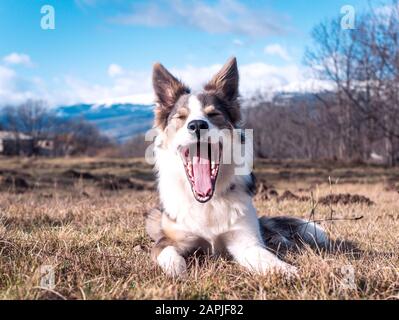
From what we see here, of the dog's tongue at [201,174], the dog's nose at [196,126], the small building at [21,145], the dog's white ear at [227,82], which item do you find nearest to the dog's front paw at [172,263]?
the dog's tongue at [201,174]

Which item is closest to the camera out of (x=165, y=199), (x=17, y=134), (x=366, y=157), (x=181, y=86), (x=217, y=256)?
(x=217, y=256)

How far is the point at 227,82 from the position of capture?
4793 mm

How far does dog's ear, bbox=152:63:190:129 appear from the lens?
4773 mm

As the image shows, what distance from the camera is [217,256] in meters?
4.17

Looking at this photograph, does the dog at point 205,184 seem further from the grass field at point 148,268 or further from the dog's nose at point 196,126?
the grass field at point 148,268

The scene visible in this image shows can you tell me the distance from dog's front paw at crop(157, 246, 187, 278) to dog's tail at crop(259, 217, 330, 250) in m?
1.30

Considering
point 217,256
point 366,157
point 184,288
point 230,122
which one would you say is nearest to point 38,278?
point 184,288

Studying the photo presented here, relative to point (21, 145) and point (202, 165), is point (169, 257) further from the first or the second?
point (21, 145)

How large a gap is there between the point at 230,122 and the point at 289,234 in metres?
1.50

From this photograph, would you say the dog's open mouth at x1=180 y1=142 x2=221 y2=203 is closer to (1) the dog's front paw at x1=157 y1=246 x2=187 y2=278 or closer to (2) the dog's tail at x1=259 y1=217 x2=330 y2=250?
(1) the dog's front paw at x1=157 y1=246 x2=187 y2=278

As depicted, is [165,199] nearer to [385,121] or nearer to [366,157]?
[385,121]

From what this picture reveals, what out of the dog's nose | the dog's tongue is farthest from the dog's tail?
the dog's nose

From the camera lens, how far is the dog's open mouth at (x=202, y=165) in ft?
13.8

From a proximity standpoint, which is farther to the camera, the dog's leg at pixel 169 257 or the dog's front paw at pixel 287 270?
the dog's leg at pixel 169 257
